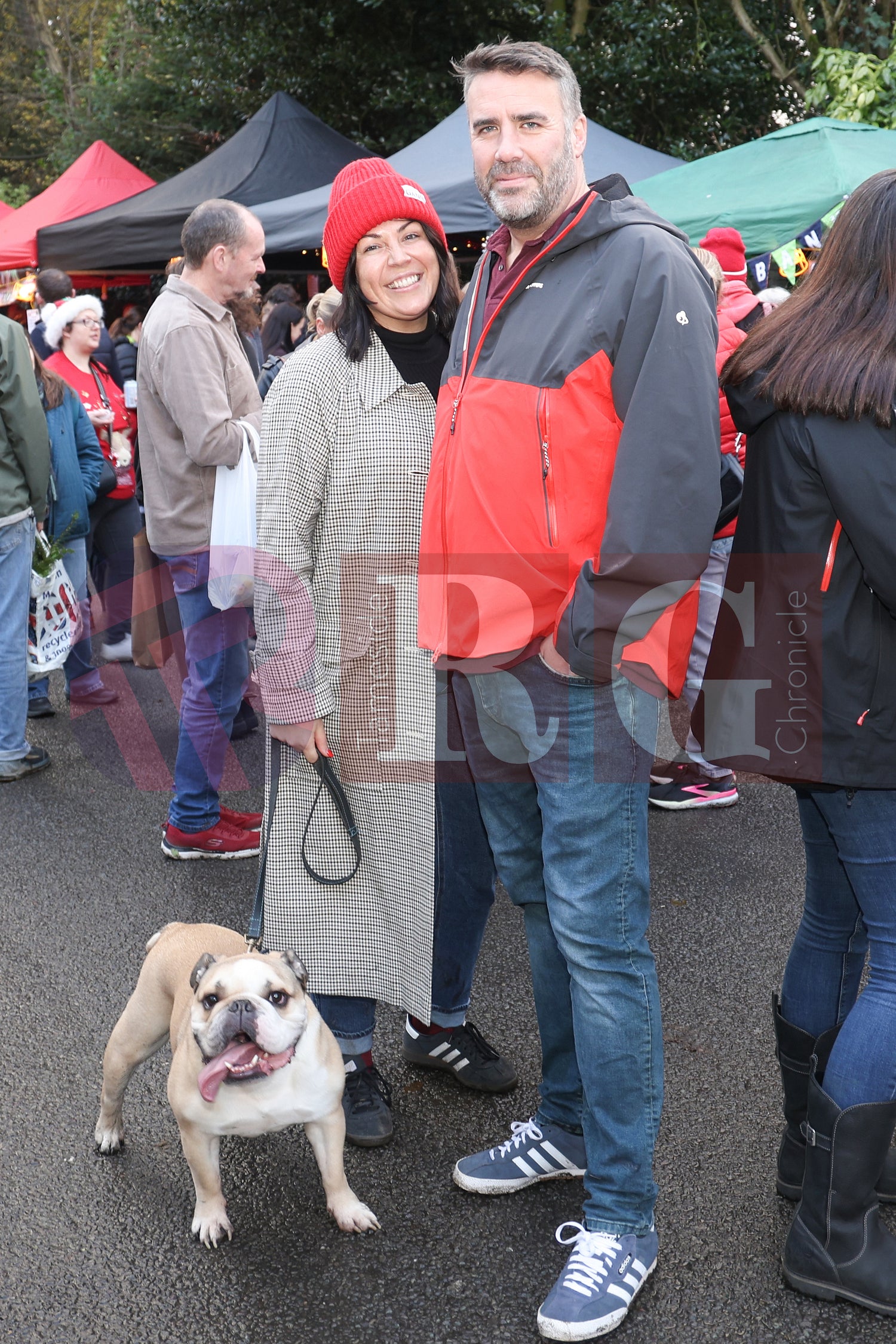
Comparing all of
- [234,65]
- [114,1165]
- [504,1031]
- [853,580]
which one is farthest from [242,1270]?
[234,65]

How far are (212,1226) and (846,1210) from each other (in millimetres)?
1268

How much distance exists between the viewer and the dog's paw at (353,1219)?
8.29ft

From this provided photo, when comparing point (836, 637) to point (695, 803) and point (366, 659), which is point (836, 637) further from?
point (695, 803)

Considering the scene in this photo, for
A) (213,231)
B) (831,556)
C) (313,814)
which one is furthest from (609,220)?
(213,231)

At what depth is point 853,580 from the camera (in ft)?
6.89

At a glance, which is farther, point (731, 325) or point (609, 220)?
point (731, 325)

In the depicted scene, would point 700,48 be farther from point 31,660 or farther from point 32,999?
point 32,999

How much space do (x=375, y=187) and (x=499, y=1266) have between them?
2235 mm

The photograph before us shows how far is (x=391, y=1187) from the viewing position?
2682mm

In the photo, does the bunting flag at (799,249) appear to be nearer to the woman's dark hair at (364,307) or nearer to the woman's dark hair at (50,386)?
the woman's dark hair at (50,386)

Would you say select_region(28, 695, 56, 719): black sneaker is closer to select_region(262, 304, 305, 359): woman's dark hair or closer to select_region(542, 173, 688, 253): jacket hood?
select_region(262, 304, 305, 359): woman's dark hair

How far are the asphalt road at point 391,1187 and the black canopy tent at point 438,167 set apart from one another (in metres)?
6.48

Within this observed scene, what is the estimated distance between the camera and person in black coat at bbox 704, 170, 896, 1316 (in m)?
2.04

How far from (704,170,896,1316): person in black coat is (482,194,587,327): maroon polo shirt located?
0.41m
